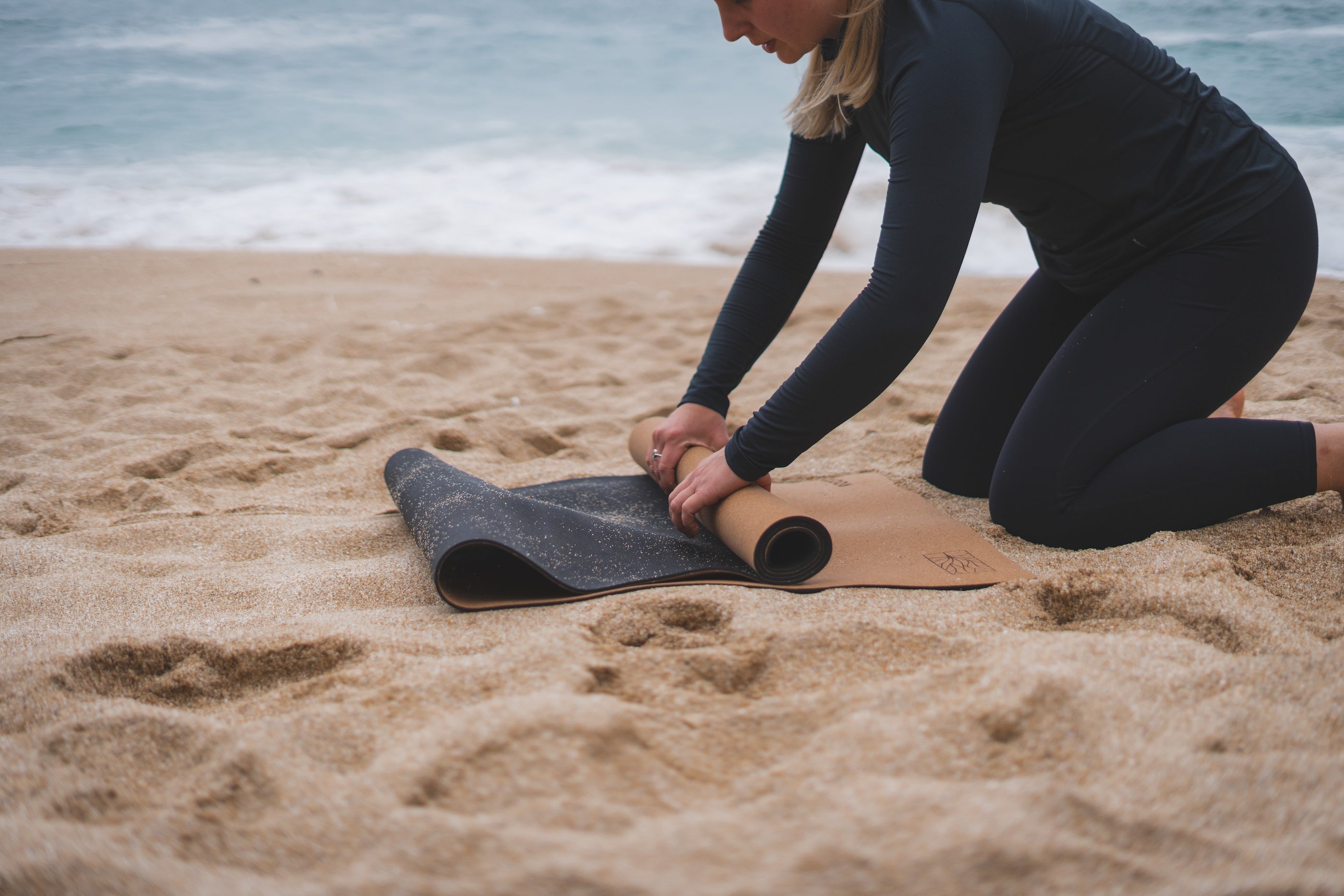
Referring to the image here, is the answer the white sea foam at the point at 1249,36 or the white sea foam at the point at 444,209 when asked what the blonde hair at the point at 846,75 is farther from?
the white sea foam at the point at 1249,36

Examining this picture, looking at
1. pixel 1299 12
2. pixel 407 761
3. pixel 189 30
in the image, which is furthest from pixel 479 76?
pixel 407 761

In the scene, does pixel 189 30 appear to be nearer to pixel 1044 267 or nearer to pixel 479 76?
pixel 479 76

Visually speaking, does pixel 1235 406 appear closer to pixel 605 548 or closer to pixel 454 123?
pixel 605 548

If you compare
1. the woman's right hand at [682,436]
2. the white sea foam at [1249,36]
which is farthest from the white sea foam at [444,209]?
the woman's right hand at [682,436]

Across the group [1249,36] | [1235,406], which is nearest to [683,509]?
[1235,406]

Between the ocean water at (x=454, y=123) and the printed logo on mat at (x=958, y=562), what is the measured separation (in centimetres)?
353

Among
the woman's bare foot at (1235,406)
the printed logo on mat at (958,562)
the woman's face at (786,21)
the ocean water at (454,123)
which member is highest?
the ocean water at (454,123)

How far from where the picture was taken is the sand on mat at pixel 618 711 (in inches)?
31.7

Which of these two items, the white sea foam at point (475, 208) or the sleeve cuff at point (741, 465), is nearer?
the sleeve cuff at point (741, 465)

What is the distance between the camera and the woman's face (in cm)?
141

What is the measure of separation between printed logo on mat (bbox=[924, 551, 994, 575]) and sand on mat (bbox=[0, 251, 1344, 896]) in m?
0.10

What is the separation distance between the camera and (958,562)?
1558 millimetres

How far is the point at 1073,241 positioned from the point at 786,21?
749mm

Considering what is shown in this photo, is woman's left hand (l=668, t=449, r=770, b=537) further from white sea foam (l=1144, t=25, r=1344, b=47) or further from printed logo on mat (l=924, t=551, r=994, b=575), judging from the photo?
white sea foam (l=1144, t=25, r=1344, b=47)
